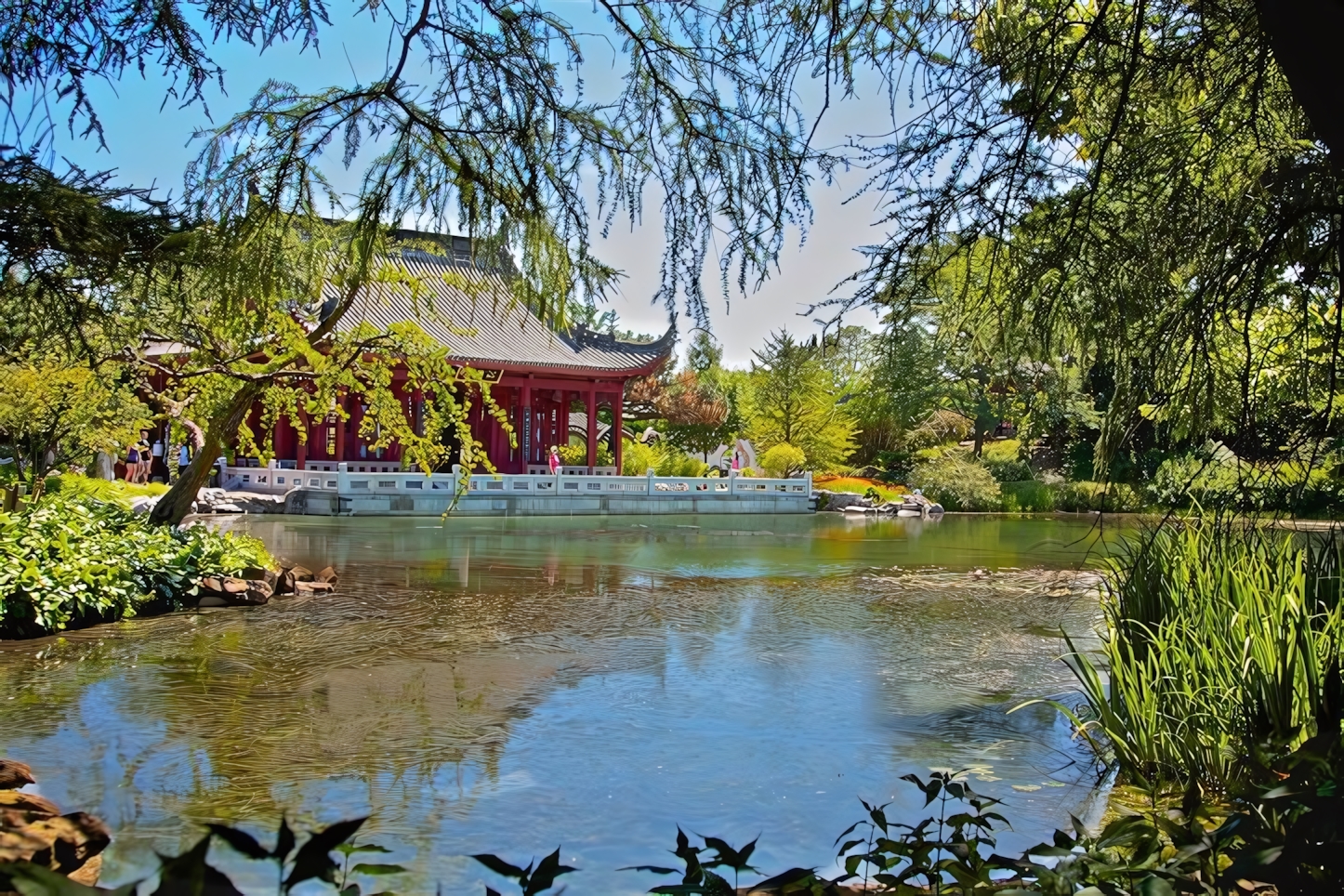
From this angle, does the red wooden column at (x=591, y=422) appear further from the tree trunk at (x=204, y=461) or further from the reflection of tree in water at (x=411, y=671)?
the tree trunk at (x=204, y=461)

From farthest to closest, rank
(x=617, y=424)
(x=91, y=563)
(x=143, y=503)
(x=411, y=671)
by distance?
(x=617, y=424), (x=143, y=503), (x=91, y=563), (x=411, y=671)

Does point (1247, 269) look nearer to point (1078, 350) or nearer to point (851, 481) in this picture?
point (1078, 350)

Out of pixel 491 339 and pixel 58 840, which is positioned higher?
pixel 491 339

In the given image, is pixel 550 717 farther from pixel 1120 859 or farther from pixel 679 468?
pixel 679 468

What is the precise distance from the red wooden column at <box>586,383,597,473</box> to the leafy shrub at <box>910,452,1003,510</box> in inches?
322

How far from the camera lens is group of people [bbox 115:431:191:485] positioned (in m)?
18.0

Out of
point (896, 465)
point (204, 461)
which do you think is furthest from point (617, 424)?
point (204, 461)

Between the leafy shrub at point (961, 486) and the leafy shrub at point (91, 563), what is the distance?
749 inches

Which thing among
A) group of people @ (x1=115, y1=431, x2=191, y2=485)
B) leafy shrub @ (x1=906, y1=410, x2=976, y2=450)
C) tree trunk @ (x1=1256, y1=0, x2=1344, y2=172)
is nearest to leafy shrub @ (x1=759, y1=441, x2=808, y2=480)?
leafy shrub @ (x1=906, y1=410, x2=976, y2=450)

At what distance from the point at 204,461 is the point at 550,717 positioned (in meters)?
4.96

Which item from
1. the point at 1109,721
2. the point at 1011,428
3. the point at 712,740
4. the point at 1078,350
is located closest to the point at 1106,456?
the point at 1078,350

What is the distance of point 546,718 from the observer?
5027 mm

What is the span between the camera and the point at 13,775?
138 inches

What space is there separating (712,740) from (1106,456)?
2613 millimetres
